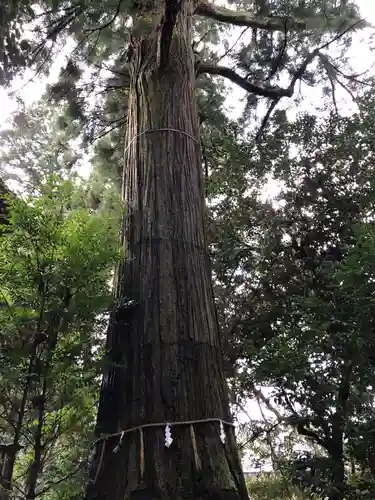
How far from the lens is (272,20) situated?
17.6 feet

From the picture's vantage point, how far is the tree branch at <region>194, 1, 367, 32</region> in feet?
16.9

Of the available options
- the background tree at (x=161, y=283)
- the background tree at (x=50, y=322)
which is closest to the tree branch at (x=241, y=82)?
the background tree at (x=161, y=283)

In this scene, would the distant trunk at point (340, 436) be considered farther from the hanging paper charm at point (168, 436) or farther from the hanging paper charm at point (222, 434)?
the hanging paper charm at point (168, 436)

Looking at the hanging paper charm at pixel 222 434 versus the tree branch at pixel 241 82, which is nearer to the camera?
the hanging paper charm at pixel 222 434

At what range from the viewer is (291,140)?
17.8 ft

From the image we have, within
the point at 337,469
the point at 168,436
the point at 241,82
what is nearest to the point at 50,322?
the point at 168,436

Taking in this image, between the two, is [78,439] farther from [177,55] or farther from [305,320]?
[177,55]

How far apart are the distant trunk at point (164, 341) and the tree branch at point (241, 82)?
169 cm

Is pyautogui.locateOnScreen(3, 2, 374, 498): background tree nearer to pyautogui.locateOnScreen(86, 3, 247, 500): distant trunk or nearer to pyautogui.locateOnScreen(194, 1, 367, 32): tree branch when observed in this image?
pyautogui.locateOnScreen(86, 3, 247, 500): distant trunk

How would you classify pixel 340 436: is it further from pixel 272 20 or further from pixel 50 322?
pixel 272 20

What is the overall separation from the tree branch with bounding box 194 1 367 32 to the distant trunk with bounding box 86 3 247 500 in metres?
2.74

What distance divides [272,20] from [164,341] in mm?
4634

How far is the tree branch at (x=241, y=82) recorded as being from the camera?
4.82m

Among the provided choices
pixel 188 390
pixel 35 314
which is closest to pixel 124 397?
pixel 188 390
